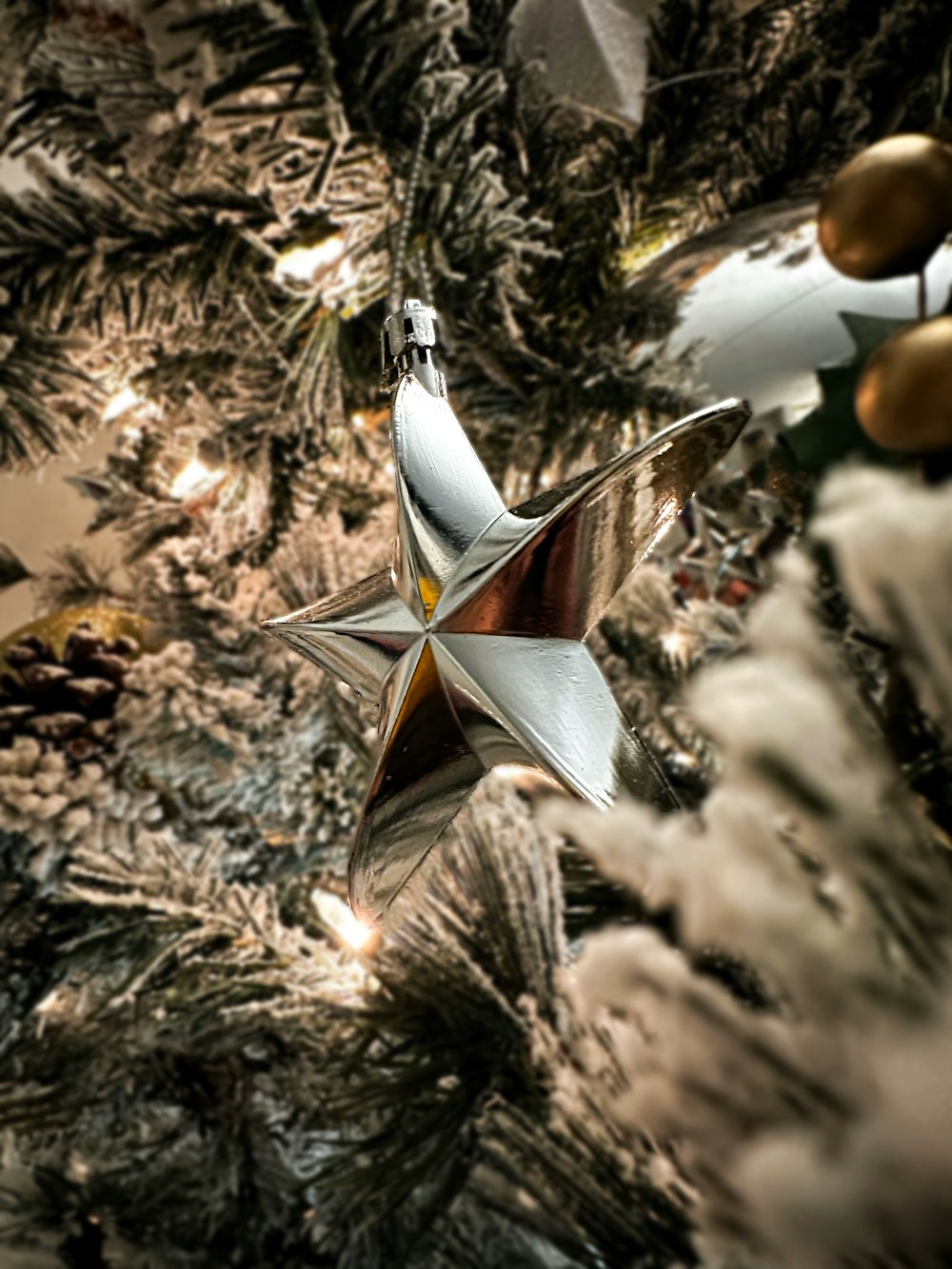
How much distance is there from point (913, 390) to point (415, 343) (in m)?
0.16

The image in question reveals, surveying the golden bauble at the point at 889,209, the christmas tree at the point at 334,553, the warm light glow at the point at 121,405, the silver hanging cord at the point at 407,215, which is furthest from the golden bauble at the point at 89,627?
the golden bauble at the point at 889,209

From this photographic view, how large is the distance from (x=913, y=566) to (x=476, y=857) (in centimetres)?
34

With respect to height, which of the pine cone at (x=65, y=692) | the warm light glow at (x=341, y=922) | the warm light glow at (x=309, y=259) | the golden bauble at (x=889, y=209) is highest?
the warm light glow at (x=309, y=259)

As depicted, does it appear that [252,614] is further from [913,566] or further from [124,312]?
[913,566]

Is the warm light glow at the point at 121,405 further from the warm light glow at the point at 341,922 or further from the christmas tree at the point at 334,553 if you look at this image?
the warm light glow at the point at 341,922

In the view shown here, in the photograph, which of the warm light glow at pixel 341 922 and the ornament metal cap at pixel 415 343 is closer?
the ornament metal cap at pixel 415 343

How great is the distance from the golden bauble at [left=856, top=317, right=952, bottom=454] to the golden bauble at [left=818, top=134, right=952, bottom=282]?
45mm

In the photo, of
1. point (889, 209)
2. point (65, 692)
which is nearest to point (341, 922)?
point (65, 692)

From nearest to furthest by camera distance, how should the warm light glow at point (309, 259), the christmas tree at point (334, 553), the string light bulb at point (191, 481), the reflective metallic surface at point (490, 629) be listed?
the reflective metallic surface at point (490, 629) → the christmas tree at point (334, 553) → the warm light glow at point (309, 259) → the string light bulb at point (191, 481)

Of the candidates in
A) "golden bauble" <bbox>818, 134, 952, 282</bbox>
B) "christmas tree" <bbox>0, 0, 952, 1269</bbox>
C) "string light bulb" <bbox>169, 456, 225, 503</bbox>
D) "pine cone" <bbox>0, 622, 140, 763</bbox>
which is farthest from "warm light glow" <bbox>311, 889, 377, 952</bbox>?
"golden bauble" <bbox>818, 134, 952, 282</bbox>

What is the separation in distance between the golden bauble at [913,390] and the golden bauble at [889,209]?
4cm

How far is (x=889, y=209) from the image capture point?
0.98ft

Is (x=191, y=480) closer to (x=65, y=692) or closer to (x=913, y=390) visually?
(x=65, y=692)

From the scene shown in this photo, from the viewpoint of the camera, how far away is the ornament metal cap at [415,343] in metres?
0.30
